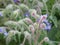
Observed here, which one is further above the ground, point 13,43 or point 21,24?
point 21,24

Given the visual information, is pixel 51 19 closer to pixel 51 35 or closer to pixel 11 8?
pixel 51 35

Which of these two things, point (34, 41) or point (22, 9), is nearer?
point (34, 41)

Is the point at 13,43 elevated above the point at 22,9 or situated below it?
below

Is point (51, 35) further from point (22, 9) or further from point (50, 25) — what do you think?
point (22, 9)

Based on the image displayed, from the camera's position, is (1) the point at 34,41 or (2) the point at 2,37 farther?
(2) the point at 2,37

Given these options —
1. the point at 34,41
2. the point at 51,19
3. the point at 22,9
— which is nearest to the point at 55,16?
the point at 51,19

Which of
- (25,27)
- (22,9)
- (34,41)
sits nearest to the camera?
(34,41)

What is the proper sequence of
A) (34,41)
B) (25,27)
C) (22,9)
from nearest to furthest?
(34,41)
(25,27)
(22,9)

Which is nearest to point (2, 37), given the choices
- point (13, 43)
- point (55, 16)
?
point (13, 43)
